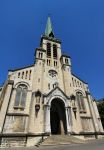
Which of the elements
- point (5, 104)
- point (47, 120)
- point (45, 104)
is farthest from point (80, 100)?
point (5, 104)

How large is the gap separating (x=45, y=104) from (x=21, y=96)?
422cm

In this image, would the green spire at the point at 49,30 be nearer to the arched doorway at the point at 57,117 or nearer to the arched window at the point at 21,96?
the arched window at the point at 21,96

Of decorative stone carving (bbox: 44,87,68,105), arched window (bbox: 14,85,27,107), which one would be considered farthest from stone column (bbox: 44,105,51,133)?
arched window (bbox: 14,85,27,107)

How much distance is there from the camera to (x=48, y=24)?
42250mm

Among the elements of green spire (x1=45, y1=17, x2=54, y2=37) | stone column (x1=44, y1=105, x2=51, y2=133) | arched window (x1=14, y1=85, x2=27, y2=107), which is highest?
green spire (x1=45, y1=17, x2=54, y2=37)

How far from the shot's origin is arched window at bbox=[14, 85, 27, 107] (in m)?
20.4

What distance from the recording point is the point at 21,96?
2125cm

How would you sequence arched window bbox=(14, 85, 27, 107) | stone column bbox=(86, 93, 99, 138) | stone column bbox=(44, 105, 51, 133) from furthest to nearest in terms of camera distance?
stone column bbox=(86, 93, 99, 138) → arched window bbox=(14, 85, 27, 107) → stone column bbox=(44, 105, 51, 133)

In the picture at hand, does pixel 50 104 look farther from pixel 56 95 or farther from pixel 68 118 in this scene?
pixel 68 118

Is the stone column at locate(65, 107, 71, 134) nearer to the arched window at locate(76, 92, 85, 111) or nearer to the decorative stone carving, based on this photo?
the decorative stone carving

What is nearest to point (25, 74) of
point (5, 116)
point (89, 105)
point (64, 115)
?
point (5, 116)

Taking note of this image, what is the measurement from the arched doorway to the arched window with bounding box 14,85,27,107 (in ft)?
17.0

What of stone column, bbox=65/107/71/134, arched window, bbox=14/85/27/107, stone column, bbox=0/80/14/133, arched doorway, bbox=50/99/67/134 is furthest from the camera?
arched doorway, bbox=50/99/67/134

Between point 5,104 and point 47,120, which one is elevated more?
point 5,104
